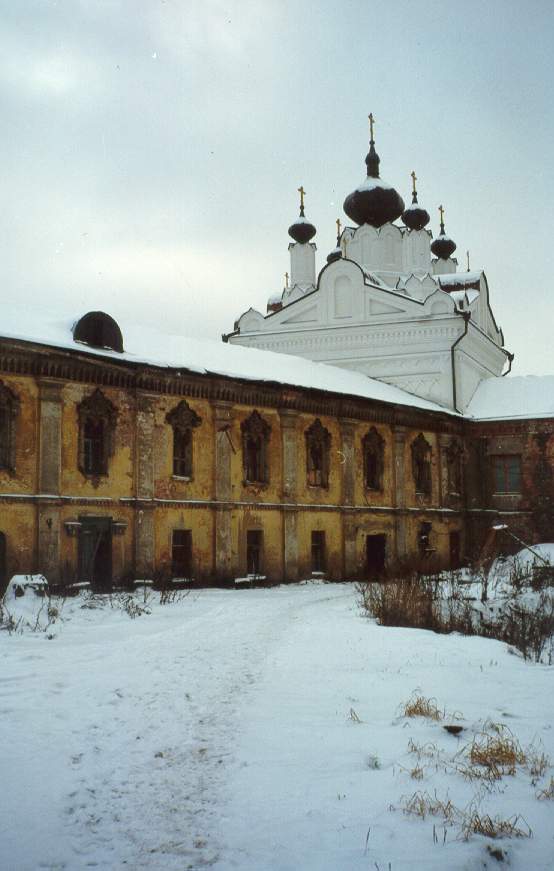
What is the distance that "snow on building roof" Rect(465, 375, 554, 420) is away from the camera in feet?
89.7

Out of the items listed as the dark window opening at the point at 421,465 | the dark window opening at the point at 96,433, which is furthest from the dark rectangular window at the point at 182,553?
the dark window opening at the point at 421,465

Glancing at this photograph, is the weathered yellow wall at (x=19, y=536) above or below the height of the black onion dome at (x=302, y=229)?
below

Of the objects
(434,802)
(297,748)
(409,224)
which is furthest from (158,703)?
(409,224)

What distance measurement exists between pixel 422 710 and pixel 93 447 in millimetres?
12136

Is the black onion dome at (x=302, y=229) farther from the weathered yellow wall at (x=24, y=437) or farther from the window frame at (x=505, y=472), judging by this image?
the weathered yellow wall at (x=24, y=437)

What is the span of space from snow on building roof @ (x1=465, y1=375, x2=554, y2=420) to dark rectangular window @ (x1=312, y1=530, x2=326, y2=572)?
8299mm

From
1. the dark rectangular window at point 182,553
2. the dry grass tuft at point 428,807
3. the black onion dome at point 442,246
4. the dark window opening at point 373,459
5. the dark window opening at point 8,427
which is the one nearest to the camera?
the dry grass tuft at point 428,807

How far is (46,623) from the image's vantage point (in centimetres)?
1149

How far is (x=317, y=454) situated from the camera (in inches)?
881

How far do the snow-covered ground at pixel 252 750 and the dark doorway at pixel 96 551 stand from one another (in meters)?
6.44

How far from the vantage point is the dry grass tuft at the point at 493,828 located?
14.0 ft

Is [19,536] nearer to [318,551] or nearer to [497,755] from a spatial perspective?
[318,551]

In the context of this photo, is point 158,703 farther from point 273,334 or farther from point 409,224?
point 409,224

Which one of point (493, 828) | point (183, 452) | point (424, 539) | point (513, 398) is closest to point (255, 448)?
point (183, 452)
